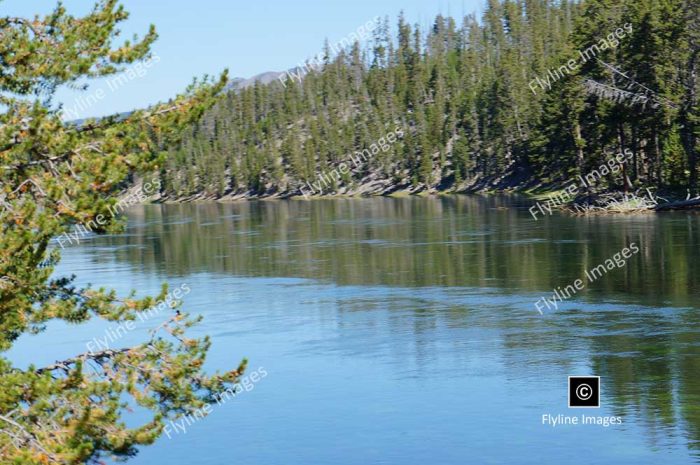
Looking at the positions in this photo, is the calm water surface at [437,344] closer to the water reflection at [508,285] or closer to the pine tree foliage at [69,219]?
the water reflection at [508,285]

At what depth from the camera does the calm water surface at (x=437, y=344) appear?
86.8ft

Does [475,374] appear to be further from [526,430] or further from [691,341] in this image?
[691,341]

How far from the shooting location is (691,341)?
35.4 meters

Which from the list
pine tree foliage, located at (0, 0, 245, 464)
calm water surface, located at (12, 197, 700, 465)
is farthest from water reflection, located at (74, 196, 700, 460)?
pine tree foliage, located at (0, 0, 245, 464)

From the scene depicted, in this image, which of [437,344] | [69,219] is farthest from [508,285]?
[69,219]

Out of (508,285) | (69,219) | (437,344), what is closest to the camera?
(69,219)

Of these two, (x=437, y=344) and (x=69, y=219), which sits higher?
(x=69, y=219)

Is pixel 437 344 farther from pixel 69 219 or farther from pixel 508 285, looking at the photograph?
pixel 69 219

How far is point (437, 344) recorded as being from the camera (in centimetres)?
3759

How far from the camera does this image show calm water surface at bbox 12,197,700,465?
86.8ft

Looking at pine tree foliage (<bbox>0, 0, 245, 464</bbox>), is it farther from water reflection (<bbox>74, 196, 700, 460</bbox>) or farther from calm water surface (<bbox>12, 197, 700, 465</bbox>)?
water reflection (<bbox>74, 196, 700, 460</bbox>)

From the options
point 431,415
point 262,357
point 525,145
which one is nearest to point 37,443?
point 431,415

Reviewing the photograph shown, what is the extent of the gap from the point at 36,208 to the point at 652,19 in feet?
267

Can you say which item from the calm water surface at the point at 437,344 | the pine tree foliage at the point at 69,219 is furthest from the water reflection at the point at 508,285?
the pine tree foliage at the point at 69,219
